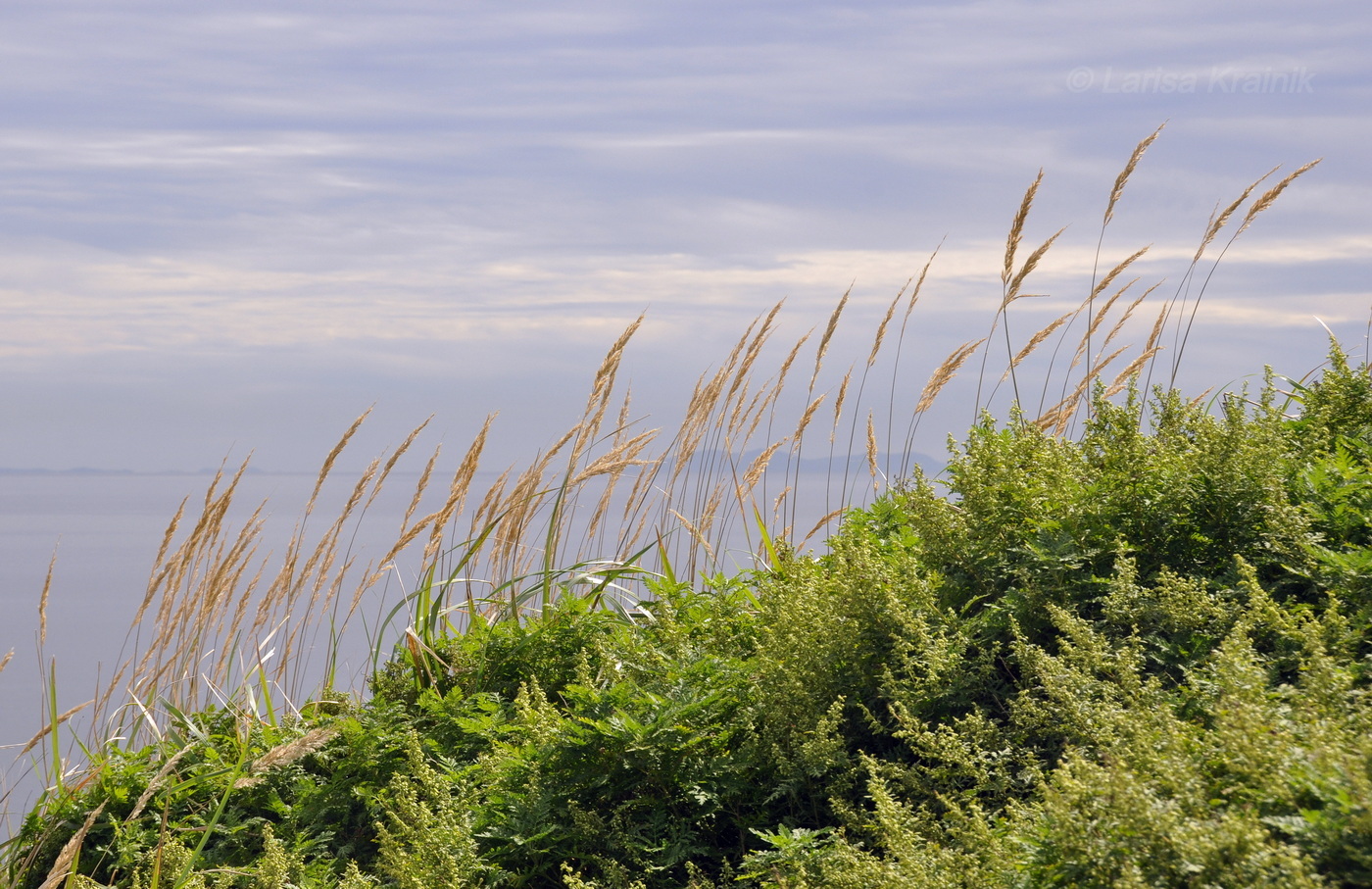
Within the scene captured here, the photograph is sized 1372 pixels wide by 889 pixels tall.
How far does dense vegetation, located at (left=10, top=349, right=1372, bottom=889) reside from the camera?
1.39 metres

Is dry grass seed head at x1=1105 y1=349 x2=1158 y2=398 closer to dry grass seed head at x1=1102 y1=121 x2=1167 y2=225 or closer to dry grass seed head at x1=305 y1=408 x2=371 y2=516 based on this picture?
dry grass seed head at x1=1102 y1=121 x2=1167 y2=225

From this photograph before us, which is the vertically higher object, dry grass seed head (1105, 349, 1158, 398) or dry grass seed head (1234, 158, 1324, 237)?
dry grass seed head (1234, 158, 1324, 237)

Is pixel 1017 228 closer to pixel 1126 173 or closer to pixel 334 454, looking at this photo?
pixel 1126 173

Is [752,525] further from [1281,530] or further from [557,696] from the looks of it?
[1281,530]

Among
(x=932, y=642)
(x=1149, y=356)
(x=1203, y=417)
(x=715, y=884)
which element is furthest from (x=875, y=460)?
(x=715, y=884)

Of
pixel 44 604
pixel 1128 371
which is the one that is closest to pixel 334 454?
pixel 44 604

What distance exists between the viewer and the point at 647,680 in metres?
2.61

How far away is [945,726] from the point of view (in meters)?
1.82

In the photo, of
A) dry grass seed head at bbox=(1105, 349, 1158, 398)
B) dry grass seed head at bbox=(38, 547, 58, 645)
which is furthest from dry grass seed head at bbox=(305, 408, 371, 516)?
dry grass seed head at bbox=(1105, 349, 1158, 398)

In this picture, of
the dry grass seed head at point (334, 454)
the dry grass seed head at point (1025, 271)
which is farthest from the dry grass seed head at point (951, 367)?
the dry grass seed head at point (334, 454)

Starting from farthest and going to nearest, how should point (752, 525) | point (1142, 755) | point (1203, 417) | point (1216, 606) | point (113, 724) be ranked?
1. point (752, 525)
2. point (113, 724)
3. point (1203, 417)
4. point (1216, 606)
5. point (1142, 755)

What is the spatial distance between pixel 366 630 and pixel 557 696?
1.32m

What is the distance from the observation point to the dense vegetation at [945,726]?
139 centimetres

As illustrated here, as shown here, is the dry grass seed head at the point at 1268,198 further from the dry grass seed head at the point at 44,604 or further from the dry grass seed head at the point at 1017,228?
the dry grass seed head at the point at 44,604
